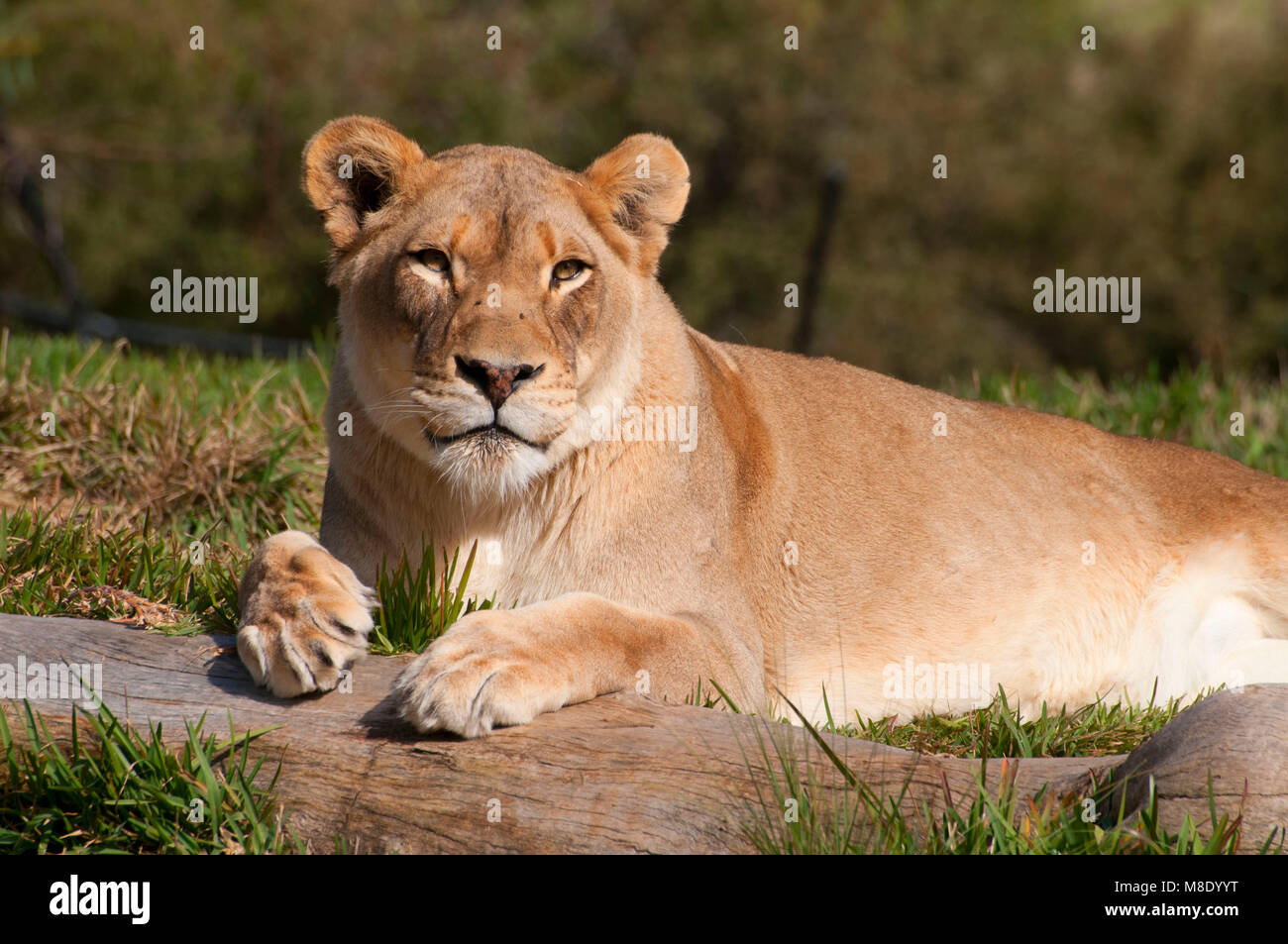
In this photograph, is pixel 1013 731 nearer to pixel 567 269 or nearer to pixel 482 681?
pixel 482 681

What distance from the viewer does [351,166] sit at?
4.11m

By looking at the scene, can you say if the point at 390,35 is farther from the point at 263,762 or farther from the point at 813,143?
the point at 263,762

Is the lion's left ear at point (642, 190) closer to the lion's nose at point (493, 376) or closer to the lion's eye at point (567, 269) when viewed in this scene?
the lion's eye at point (567, 269)

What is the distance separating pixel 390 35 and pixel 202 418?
25.8 meters

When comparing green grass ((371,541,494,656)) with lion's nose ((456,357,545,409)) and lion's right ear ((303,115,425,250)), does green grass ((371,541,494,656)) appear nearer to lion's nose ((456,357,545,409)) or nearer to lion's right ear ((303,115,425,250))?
lion's nose ((456,357,545,409))

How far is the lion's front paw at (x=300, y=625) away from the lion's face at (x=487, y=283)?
0.46 meters

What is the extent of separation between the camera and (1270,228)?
111 feet

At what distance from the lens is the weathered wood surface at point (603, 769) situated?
2887mm

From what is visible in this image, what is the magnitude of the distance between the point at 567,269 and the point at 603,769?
5.04ft

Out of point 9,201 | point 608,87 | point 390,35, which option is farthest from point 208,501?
point 608,87

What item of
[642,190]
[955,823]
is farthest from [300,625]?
[642,190]

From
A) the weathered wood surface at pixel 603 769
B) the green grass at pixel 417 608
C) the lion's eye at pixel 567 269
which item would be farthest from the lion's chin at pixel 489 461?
the weathered wood surface at pixel 603 769

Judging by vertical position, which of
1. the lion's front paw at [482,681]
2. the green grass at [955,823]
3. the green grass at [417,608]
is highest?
the green grass at [417,608]

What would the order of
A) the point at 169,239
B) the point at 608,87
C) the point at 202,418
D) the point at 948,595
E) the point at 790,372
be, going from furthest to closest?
the point at 608,87 → the point at 169,239 → the point at 202,418 → the point at 790,372 → the point at 948,595
